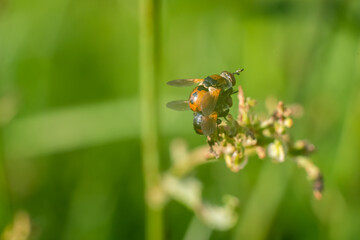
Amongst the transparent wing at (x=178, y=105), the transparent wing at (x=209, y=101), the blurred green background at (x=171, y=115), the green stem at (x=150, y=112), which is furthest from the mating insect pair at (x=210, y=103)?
the blurred green background at (x=171, y=115)

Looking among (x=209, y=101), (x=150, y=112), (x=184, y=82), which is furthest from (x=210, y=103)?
(x=150, y=112)

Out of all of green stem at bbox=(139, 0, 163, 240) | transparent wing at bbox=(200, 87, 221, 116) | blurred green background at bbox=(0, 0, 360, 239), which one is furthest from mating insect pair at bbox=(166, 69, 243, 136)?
blurred green background at bbox=(0, 0, 360, 239)

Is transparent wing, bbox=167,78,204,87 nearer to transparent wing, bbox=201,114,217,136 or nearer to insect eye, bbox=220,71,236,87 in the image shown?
insect eye, bbox=220,71,236,87

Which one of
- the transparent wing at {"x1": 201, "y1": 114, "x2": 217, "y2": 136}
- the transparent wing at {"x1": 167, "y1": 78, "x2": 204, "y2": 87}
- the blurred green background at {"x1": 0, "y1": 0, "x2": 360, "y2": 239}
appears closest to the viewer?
the transparent wing at {"x1": 201, "y1": 114, "x2": 217, "y2": 136}

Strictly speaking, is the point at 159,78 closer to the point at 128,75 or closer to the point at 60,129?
the point at 60,129

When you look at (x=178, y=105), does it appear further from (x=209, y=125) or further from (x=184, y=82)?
(x=209, y=125)

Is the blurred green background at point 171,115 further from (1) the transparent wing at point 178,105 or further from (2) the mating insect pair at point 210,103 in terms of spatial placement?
(2) the mating insect pair at point 210,103
